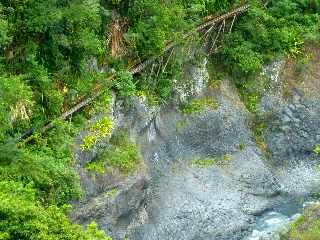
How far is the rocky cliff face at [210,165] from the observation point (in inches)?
829

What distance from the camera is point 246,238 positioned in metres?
22.0

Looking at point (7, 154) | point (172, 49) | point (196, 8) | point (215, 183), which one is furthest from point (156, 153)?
point (7, 154)

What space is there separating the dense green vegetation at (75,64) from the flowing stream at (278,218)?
15.5 feet

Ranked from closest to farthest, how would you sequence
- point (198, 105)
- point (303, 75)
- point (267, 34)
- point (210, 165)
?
point (210, 165) → point (198, 105) → point (267, 34) → point (303, 75)

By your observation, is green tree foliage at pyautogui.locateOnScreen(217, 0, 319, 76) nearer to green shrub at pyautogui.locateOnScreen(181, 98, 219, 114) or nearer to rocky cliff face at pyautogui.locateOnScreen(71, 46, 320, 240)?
rocky cliff face at pyautogui.locateOnScreen(71, 46, 320, 240)

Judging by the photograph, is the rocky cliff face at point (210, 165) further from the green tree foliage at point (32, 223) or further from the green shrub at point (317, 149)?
the green tree foliage at point (32, 223)

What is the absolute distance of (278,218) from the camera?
2322 centimetres

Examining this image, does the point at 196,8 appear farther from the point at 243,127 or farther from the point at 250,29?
the point at 243,127

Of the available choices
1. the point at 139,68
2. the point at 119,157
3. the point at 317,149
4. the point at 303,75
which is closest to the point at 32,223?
A: the point at 119,157

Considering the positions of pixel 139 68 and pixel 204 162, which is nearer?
pixel 139 68

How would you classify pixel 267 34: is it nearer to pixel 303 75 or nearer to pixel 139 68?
pixel 303 75

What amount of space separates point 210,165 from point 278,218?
3.21 m

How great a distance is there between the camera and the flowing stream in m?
22.1

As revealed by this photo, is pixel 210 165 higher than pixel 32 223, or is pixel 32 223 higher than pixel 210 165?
pixel 32 223
